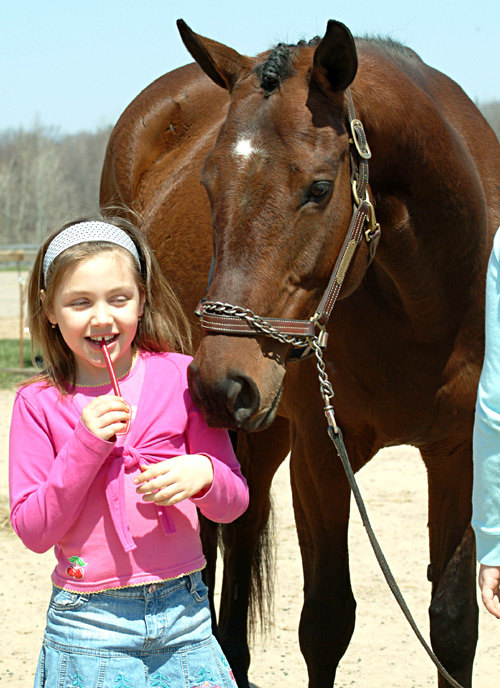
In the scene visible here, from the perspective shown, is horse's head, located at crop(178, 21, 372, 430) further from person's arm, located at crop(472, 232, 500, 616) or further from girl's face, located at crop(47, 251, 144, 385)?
person's arm, located at crop(472, 232, 500, 616)

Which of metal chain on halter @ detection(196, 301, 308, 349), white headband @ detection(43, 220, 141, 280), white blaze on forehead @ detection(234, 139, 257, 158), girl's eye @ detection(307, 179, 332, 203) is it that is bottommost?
metal chain on halter @ detection(196, 301, 308, 349)

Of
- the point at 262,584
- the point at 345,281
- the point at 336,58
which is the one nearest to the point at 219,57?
the point at 336,58

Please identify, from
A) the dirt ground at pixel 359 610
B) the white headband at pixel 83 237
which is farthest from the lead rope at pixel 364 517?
the dirt ground at pixel 359 610

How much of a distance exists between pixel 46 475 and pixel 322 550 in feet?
A: 4.79

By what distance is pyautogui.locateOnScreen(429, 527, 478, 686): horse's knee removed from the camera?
2889 mm

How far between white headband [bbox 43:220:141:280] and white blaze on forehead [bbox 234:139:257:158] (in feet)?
1.19

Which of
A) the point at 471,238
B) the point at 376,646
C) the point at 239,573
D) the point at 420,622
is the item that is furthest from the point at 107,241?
the point at 420,622

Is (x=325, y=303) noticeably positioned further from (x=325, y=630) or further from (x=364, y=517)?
(x=325, y=630)

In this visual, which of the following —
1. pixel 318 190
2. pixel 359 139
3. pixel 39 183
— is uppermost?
pixel 359 139

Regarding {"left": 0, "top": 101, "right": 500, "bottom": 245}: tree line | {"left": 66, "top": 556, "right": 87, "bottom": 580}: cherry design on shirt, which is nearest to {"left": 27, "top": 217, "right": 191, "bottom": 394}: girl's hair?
{"left": 66, "top": 556, "right": 87, "bottom": 580}: cherry design on shirt

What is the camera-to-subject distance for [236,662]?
3518 mm

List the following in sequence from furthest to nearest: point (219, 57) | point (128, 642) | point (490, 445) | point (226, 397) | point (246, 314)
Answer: point (219, 57) < point (246, 314) < point (226, 397) < point (128, 642) < point (490, 445)

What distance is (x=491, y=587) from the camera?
1676 mm

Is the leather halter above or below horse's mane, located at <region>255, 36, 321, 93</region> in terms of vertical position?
below
